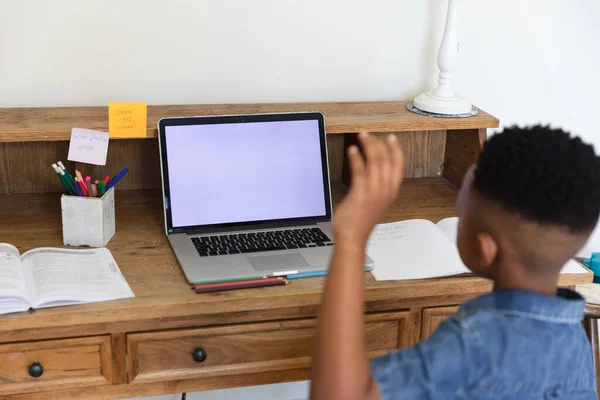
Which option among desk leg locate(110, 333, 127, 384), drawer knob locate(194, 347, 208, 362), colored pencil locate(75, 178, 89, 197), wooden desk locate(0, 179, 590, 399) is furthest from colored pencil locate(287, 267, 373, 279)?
colored pencil locate(75, 178, 89, 197)

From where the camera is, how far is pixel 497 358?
3.06 ft

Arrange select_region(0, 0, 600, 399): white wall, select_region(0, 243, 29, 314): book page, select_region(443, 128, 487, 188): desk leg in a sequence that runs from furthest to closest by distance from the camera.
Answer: select_region(443, 128, 487, 188): desk leg < select_region(0, 0, 600, 399): white wall < select_region(0, 243, 29, 314): book page

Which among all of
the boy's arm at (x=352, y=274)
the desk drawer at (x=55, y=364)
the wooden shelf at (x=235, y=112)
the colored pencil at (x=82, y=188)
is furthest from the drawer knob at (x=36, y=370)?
the boy's arm at (x=352, y=274)

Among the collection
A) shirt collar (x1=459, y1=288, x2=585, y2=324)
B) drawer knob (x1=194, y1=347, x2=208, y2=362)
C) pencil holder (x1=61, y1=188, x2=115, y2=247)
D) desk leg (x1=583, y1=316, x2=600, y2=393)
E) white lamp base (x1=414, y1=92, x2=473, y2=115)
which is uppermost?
white lamp base (x1=414, y1=92, x2=473, y2=115)

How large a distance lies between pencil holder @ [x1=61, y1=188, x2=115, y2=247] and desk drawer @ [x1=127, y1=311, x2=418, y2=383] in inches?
10.6

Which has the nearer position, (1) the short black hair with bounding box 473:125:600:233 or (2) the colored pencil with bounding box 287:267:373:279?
(1) the short black hair with bounding box 473:125:600:233

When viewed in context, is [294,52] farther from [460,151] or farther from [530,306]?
[530,306]

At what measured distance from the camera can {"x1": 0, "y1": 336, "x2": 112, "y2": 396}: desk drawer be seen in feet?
4.33

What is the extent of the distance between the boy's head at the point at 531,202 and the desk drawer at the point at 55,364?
70cm

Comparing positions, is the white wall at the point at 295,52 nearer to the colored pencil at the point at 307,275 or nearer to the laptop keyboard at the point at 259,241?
the laptop keyboard at the point at 259,241

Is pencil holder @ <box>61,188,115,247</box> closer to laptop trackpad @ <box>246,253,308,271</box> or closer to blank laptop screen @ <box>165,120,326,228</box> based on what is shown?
blank laptop screen @ <box>165,120,326,228</box>

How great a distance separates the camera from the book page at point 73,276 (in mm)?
1319

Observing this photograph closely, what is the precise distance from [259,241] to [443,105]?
22.5 inches

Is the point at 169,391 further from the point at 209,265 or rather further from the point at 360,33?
the point at 360,33
